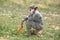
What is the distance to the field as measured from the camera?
9.13 meters

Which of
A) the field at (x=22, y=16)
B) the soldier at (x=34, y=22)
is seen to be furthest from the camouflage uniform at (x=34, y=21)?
the field at (x=22, y=16)

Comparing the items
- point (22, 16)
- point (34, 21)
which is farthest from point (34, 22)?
point (22, 16)

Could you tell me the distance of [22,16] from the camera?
13266 mm

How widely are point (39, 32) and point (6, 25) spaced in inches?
61.2

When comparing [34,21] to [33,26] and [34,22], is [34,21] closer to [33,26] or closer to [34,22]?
[34,22]

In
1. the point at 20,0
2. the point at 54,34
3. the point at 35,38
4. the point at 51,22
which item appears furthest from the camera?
the point at 20,0

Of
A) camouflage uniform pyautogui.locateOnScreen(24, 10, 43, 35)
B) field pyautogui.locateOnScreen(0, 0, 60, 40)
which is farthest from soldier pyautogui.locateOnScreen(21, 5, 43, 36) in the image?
field pyautogui.locateOnScreen(0, 0, 60, 40)

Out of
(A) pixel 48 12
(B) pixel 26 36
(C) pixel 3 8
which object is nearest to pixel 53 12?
(A) pixel 48 12

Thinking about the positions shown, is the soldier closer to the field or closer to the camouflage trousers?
the camouflage trousers

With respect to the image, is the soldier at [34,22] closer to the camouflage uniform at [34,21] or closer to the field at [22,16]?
the camouflage uniform at [34,21]

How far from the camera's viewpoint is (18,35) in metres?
9.05

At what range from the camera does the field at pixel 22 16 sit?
30.0ft

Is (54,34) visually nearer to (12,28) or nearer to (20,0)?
(12,28)

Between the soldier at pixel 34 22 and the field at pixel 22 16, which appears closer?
the soldier at pixel 34 22
